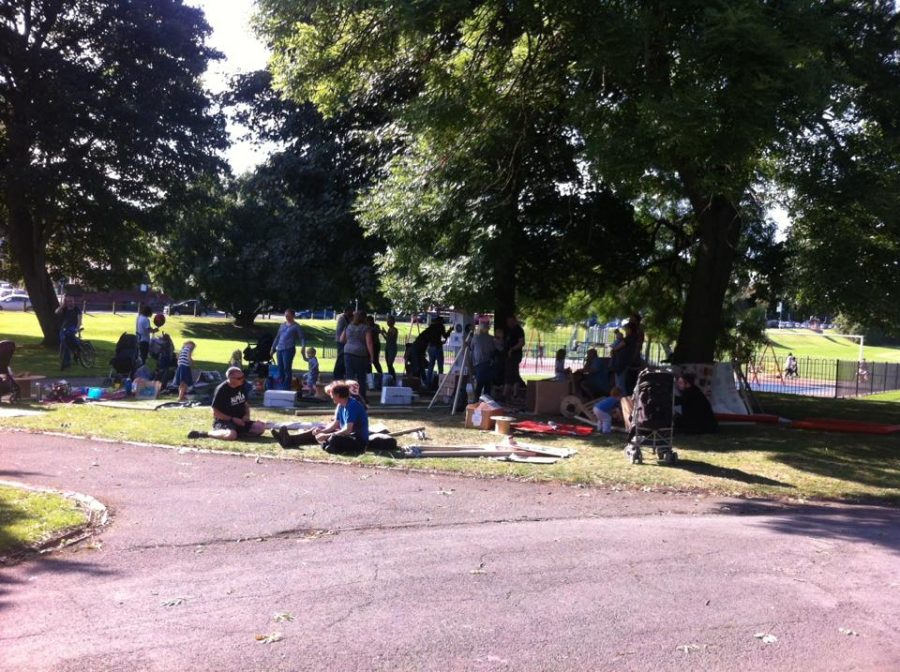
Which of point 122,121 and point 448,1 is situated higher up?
point 122,121

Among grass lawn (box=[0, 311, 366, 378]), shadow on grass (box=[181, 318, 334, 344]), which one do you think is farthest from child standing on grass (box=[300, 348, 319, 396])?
shadow on grass (box=[181, 318, 334, 344])

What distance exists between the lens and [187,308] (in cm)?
7844

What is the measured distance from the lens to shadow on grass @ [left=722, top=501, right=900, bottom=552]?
7.59 m

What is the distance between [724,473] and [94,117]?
24.3 meters

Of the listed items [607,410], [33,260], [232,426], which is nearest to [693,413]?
[607,410]

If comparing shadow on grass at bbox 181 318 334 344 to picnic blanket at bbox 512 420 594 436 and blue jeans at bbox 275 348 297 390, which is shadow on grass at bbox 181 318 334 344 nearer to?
blue jeans at bbox 275 348 297 390

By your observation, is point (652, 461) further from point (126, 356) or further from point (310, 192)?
point (310, 192)

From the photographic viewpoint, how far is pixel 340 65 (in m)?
13.7

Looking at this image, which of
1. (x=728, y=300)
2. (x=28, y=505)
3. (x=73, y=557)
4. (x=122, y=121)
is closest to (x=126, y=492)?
(x=28, y=505)

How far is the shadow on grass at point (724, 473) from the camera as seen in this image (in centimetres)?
1017

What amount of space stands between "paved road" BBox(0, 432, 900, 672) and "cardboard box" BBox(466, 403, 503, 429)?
467 cm

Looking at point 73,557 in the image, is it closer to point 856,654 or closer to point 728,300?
point 856,654

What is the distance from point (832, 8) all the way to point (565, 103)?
430cm

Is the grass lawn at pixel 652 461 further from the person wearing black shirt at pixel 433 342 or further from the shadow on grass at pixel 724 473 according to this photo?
the person wearing black shirt at pixel 433 342
